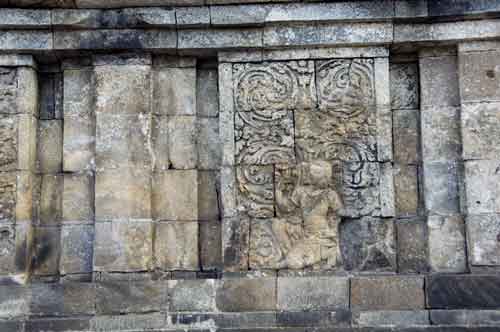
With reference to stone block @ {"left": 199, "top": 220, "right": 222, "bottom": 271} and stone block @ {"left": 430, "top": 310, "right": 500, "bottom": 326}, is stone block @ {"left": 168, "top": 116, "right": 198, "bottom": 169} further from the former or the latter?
stone block @ {"left": 430, "top": 310, "right": 500, "bottom": 326}

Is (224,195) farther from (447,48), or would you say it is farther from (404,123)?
(447,48)

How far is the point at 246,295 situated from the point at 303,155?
1615mm

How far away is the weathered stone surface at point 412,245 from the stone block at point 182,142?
2.38 m

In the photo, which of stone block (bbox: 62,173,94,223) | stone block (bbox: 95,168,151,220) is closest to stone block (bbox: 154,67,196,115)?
stone block (bbox: 95,168,151,220)

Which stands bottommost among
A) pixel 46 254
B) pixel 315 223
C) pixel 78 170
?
pixel 46 254

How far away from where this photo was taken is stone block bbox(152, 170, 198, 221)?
7426 millimetres

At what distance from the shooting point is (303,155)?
7.40m

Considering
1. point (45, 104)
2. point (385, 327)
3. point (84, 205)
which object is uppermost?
point (45, 104)

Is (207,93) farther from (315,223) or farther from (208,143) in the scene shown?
(315,223)

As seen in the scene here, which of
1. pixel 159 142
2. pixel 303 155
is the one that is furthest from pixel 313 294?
pixel 159 142

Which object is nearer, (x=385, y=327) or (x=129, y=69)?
(x=385, y=327)

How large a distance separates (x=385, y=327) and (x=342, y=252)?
91cm

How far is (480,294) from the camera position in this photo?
6.95 meters

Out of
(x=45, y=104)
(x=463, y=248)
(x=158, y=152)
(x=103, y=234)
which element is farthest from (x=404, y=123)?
(x=45, y=104)
